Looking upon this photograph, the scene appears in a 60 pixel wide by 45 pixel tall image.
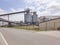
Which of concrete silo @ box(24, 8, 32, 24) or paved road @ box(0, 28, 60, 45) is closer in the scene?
paved road @ box(0, 28, 60, 45)

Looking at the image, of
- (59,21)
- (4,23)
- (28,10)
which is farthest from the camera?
(4,23)

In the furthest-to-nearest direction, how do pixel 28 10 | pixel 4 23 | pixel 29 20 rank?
pixel 29 20
pixel 4 23
pixel 28 10

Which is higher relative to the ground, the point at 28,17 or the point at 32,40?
the point at 28,17

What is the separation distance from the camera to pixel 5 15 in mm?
153625

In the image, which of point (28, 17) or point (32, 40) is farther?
point (28, 17)

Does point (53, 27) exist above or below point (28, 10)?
below

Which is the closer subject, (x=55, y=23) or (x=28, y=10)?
(x=55, y=23)

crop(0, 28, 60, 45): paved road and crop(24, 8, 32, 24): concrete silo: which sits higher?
crop(24, 8, 32, 24): concrete silo

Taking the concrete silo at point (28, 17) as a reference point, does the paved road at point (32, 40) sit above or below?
below

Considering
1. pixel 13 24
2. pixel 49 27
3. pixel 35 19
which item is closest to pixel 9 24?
pixel 13 24

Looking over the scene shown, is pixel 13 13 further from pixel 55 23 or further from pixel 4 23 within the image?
pixel 55 23

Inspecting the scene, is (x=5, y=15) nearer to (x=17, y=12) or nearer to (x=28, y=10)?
(x=17, y=12)

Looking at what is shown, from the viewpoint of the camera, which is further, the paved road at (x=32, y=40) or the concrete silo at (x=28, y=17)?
the concrete silo at (x=28, y=17)

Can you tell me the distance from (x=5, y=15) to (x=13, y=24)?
1013 centimetres
